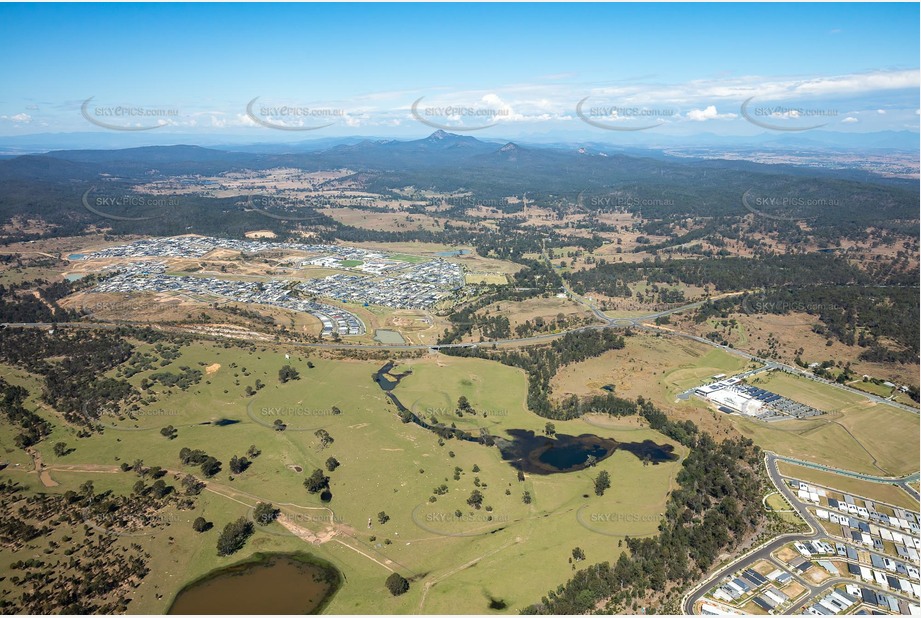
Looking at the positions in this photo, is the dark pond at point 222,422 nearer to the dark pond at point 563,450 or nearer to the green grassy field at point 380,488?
the green grassy field at point 380,488

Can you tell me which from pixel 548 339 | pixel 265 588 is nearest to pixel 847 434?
pixel 548 339

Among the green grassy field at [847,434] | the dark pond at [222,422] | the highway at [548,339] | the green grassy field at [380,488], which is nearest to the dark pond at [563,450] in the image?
the green grassy field at [380,488]

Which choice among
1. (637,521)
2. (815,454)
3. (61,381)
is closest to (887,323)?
(815,454)

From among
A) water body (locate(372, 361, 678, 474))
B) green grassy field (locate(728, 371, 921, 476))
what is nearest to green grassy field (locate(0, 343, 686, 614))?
water body (locate(372, 361, 678, 474))

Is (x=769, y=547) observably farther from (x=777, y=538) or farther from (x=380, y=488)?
(x=380, y=488)

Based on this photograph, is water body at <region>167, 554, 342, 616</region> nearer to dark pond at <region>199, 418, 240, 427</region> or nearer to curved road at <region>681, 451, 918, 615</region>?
dark pond at <region>199, 418, 240, 427</region>
